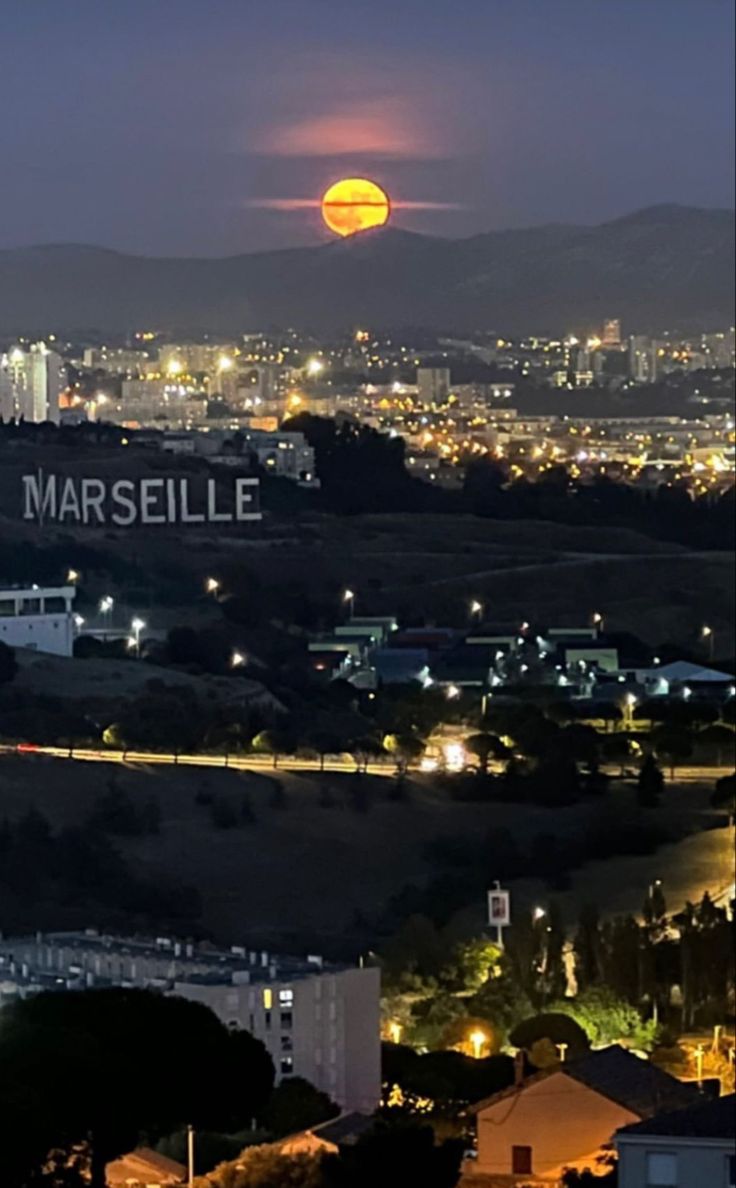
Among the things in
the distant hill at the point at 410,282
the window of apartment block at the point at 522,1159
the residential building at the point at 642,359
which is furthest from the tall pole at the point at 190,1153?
the residential building at the point at 642,359

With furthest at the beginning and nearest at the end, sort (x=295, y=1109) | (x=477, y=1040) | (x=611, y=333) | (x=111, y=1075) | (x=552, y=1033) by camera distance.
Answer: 1. (x=611, y=333)
2. (x=477, y=1040)
3. (x=552, y=1033)
4. (x=295, y=1109)
5. (x=111, y=1075)

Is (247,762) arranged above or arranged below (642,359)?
below

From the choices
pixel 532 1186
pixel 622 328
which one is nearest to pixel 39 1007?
pixel 532 1186

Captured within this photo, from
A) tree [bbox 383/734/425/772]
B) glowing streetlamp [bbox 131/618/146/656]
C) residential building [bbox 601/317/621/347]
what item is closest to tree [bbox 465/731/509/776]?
tree [bbox 383/734/425/772]

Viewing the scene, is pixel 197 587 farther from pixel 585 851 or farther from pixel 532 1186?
pixel 532 1186

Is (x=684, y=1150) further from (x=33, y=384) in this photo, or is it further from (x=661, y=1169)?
(x=33, y=384)

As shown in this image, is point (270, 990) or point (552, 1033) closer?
point (270, 990)

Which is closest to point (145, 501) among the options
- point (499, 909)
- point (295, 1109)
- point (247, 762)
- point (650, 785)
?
point (247, 762)

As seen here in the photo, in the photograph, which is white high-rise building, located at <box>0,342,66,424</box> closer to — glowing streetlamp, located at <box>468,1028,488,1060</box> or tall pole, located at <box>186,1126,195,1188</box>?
glowing streetlamp, located at <box>468,1028,488,1060</box>
